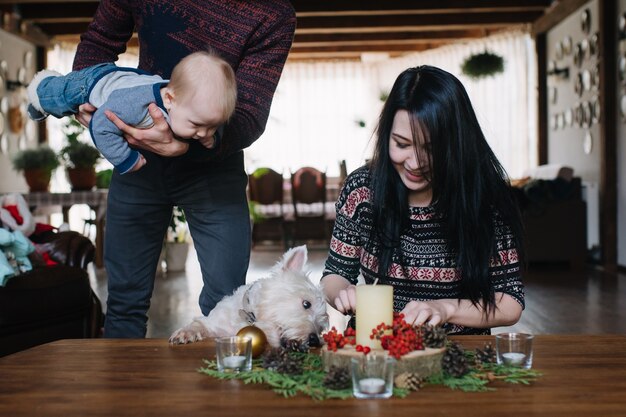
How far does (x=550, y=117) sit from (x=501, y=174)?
312 inches

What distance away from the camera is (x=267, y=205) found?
10.4 meters

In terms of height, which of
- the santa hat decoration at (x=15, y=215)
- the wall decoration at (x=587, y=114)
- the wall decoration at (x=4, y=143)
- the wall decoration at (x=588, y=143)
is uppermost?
the wall decoration at (x=587, y=114)

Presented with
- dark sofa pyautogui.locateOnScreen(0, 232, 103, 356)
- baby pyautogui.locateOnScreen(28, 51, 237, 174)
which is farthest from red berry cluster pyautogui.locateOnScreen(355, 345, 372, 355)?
dark sofa pyautogui.locateOnScreen(0, 232, 103, 356)

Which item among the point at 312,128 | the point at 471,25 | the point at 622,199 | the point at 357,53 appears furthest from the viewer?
the point at 312,128

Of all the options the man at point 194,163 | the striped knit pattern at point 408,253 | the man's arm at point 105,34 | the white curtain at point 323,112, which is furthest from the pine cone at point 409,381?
the white curtain at point 323,112

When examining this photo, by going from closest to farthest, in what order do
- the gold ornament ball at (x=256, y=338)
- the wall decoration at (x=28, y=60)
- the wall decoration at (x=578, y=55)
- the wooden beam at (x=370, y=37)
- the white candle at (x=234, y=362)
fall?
the white candle at (x=234, y=362), the gold ornament ball at (x=256, y=338), the wall decoration at (x=578, y=55), the wall decoration at (x=28, y=60), the wooden beam at (x=370, y=37)

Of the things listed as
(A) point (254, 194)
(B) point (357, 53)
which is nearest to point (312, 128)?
(B) point (357, 53)

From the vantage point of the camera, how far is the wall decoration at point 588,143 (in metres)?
7.62

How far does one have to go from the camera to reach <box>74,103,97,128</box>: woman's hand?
1833 mm

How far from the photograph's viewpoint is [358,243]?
1.93m

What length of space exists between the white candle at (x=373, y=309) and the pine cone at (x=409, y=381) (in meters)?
0.08

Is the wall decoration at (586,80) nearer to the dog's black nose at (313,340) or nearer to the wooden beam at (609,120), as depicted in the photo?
the wooden beam at (609,120)

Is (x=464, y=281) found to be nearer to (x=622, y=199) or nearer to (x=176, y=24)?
(x=176, y=24)

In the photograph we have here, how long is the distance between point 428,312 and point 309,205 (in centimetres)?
845
